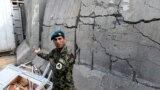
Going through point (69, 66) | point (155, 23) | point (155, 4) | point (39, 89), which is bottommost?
point (39, 89)

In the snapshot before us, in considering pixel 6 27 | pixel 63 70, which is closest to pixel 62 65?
pixel 63 70

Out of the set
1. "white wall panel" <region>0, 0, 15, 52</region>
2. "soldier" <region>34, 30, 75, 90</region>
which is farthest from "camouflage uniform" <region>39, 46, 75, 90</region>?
"white wall panel" <region>0, 0, 15, 52</region>

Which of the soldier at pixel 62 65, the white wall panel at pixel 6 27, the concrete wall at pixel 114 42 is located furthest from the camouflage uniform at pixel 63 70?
the white wall panel at pixel 6 27

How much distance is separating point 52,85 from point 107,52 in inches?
46.2

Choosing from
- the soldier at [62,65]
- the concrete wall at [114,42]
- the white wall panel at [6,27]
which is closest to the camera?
the soldier at [62,65]

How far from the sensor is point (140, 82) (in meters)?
3.75

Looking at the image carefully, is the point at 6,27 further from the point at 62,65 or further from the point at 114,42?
the point at 62,65

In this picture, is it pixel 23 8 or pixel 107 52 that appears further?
pixel 23 8

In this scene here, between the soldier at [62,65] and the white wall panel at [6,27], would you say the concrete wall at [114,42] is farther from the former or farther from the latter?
the white wall panel at [6,27]

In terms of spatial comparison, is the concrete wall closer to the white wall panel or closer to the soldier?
the soldier

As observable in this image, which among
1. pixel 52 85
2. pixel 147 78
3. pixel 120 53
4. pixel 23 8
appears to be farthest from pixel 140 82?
pixel 23 8

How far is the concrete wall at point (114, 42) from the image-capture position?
11.6 feet

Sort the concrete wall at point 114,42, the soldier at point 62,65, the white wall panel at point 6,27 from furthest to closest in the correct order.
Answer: the white wall panel at point 6,27 < the concrete wall at point 114,42 < the soldier at point 62,65

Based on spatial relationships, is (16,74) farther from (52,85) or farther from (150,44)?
(150,44)
